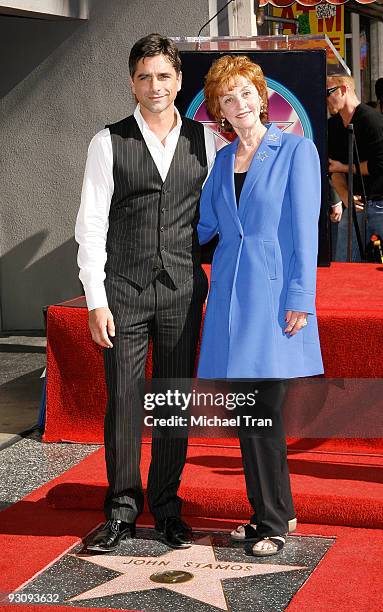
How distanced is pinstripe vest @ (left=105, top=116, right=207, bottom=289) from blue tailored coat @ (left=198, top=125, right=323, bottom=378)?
0.56 feet

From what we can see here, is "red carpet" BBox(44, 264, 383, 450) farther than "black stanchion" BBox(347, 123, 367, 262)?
No

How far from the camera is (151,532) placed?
13.8 feet

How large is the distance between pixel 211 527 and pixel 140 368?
74 centimetres

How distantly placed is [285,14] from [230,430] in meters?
15.7

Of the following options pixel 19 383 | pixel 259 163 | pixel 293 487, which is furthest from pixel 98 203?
pixel 19 383

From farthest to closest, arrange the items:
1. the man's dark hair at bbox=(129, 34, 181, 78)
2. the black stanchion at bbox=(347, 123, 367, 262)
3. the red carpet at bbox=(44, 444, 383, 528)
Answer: the black stanchion at bbox=(347, 123, 367, 262) < the red carpet at bbox=(44, 444, 383, 528) < the man's dark hair at bbox=(129, 34, 181, 78)

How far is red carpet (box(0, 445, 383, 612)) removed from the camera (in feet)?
11.5

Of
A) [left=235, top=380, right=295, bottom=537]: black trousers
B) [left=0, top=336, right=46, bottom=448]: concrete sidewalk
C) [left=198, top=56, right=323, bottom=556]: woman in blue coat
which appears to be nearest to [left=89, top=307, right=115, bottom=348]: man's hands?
[left=198, top=56, right=323, bottom=556]: woman in blue coat

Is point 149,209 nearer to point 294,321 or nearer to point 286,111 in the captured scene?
point 294,321

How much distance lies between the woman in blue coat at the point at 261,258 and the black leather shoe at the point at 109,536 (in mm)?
528

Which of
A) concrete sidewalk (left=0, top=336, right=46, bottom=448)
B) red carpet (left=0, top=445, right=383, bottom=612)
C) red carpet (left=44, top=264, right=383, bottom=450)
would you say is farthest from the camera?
concrete sidewalk (left=0, top=336, right=46, bottom=448)

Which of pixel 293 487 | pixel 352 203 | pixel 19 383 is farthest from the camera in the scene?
pixel 19 383

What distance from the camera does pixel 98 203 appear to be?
3875 millimetres

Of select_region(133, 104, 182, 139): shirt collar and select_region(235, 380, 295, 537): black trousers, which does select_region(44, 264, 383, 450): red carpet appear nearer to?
select_region(235, 380, 295, 537): black trousers
